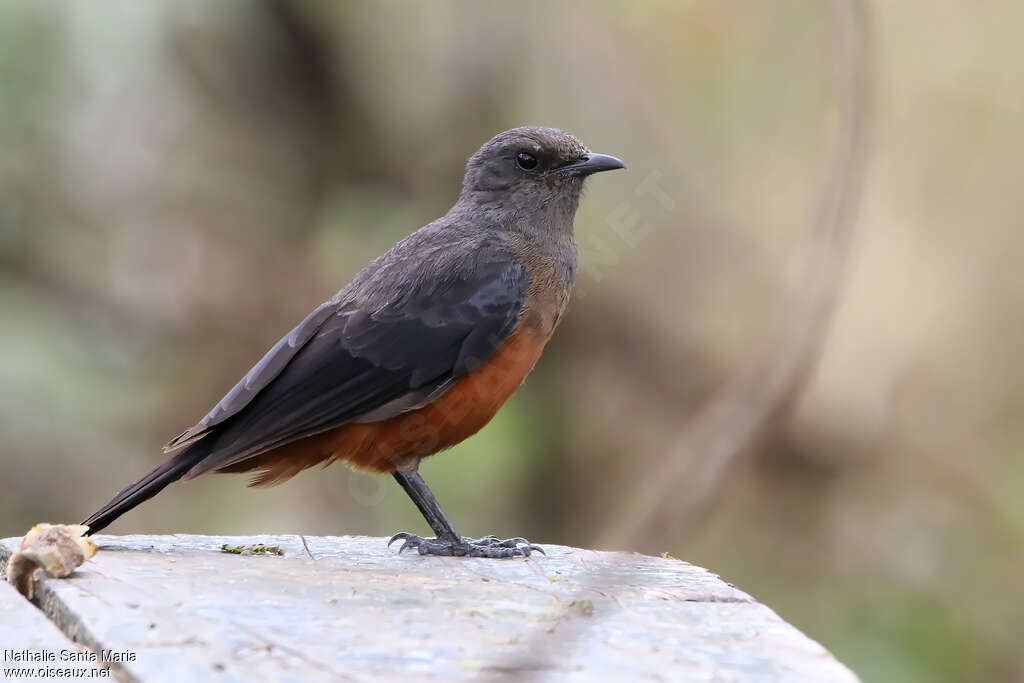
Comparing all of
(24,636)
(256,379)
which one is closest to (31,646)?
(24,636)

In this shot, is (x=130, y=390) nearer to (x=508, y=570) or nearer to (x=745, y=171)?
(x=745, y=171)

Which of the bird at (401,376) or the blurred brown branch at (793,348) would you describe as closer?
the blurred brown branch at (793,348)

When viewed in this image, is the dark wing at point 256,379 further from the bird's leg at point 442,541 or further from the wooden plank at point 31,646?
the wooden plank at point 31,646

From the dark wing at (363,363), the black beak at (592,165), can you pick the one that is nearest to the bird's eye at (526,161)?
the black beak at (592,165)

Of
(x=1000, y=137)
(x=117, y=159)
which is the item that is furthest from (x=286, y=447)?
(x=1000, y=137)

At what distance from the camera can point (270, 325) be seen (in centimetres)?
797

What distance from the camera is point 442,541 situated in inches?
172

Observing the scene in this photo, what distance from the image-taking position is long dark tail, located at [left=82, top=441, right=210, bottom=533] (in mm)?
3844

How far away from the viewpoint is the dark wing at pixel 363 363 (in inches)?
161

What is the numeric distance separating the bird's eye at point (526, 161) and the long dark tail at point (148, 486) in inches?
71.2

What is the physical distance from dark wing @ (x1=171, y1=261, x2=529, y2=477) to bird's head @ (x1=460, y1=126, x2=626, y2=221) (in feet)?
1.66

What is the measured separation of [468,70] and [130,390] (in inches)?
111

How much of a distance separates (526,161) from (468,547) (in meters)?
1.70

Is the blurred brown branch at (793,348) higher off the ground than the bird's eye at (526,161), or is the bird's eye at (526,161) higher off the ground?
the blurred brown branch at (793,348)
